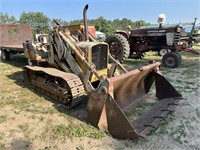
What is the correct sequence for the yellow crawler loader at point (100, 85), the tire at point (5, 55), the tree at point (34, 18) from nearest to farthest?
1. the yellow crawler loader at point (100, 85)
2. the tire at point (5, 55)
3. the tree at point (34, 18)

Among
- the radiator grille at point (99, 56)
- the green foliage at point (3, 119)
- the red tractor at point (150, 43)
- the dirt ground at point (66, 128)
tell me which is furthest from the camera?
the red tractor at point (150, 43)

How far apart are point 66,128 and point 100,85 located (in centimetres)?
93

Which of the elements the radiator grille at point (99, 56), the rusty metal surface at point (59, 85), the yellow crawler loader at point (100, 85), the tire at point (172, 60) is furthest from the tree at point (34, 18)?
the radiator grille at point (99, 56)

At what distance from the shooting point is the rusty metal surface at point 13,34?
10.4 m

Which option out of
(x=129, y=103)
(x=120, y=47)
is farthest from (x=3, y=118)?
(x=120, y=47)

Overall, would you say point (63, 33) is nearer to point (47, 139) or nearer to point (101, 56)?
point (101, 56)

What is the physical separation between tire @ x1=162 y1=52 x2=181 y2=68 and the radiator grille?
428cm

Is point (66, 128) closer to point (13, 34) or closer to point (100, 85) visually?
point (100, 85)

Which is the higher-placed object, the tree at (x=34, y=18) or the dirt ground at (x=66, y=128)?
the tree at (x=34, y=18)

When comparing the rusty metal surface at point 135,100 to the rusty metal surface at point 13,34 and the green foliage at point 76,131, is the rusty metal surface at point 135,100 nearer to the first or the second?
the green foliage at point 76,131

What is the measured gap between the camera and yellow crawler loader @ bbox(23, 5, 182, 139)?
3.32m

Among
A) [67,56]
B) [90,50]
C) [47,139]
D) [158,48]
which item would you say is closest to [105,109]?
[47,139]

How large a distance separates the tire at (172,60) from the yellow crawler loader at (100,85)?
3.76 metres

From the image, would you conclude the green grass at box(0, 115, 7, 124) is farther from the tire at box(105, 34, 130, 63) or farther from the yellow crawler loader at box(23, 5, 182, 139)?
the tire at box(105, 34, 130, 63)
